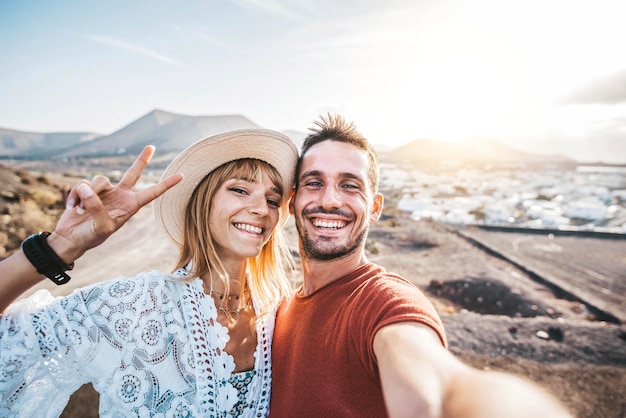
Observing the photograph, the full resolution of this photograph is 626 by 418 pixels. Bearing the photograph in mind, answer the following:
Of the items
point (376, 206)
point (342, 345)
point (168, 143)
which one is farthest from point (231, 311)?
point (168, 143)

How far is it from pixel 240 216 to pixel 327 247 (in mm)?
682

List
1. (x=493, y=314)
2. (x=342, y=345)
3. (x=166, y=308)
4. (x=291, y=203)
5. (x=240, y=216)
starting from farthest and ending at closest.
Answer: (x=493, y=314)
(x=291, y=203)
(x=240, y=216)
(x=166, y=308)
(x=342, y=345)

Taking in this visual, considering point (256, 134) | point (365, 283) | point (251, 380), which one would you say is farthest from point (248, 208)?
point (251, 380)

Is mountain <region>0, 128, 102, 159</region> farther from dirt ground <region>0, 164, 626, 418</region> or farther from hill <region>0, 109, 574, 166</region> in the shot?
dirt ground <region>0, 164, 626, 418</region>

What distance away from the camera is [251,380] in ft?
6.63

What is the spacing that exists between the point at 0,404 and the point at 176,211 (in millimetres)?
1435

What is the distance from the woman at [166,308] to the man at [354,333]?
0.27 m

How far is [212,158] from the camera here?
234 centimetres

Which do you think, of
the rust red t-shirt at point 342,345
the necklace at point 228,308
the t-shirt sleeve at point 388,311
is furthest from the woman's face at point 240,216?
the t-shirt sleeve at point 388,311

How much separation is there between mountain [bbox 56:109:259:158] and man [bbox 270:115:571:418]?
4821 inches

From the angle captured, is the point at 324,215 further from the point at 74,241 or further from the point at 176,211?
the point at 74,241

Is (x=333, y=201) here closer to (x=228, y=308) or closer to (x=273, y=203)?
(x=273, y=203)

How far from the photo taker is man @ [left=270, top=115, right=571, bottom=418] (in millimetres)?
1053

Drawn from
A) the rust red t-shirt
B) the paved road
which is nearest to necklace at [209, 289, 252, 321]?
the rust red t-shirt
